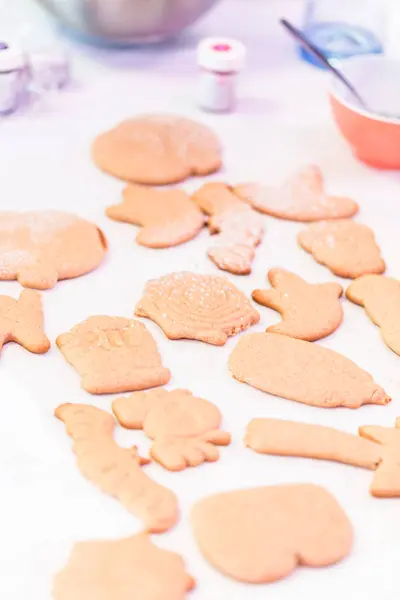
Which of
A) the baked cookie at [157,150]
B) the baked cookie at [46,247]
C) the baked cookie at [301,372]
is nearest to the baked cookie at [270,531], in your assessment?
the baked cookie at [301,372]

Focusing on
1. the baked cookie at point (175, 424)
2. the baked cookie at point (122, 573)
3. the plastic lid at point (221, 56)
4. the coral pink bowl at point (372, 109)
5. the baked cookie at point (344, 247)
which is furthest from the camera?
the plastic lid at point (221, 56)

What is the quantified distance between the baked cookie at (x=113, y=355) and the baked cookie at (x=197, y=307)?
29 mm

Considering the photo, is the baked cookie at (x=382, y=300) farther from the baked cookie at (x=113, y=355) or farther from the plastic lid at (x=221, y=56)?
the plastic lid at (x=221, y=56)

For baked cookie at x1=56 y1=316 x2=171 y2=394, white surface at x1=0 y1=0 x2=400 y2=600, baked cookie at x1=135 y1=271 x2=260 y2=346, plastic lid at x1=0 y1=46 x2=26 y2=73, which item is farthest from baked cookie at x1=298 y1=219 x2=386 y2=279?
plastic lid at x1=0 y1=46 x2=26 y2=73

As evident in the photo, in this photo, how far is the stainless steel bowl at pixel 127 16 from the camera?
1238 millimetres

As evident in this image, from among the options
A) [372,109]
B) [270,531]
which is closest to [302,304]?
[270,531]

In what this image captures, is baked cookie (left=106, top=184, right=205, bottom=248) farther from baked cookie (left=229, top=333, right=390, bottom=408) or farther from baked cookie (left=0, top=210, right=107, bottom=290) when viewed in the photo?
baked cookie (left=229, top=333, right=390, bottom=408)

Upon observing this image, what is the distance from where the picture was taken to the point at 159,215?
991mm

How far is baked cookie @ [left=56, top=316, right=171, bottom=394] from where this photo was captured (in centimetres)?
77

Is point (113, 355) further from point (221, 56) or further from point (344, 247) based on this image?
point (221, 56)

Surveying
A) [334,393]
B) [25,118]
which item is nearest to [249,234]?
[334,393]

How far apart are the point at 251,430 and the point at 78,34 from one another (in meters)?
0.87

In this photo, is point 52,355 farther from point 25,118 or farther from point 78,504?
point 25,118

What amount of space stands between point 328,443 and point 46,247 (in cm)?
39
